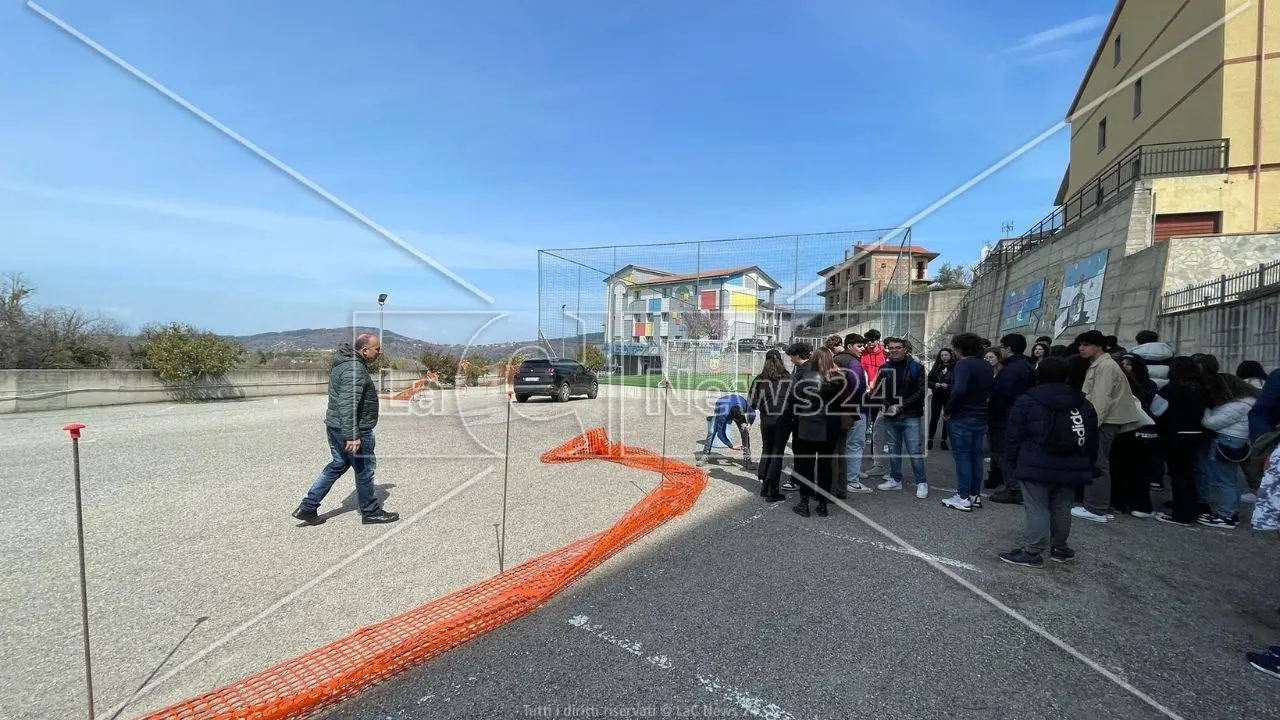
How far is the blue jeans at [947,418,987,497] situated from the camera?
5.97 meters

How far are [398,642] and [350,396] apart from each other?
113 inches

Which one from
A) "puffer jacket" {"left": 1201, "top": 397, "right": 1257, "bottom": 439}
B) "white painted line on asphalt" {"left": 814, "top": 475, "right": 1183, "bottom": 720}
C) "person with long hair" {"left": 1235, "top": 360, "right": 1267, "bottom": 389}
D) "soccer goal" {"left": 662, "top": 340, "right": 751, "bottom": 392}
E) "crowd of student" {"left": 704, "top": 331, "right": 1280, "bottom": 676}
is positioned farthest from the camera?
"soccer goal" {"left": 662, "top": 340, "right": 751, "bottom": 392}

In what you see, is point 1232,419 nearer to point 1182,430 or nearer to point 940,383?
point 1182,430

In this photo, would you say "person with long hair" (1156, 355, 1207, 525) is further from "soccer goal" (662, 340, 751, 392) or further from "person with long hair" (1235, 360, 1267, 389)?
"soccer goal" (662, 340, 751, 392)

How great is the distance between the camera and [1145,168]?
58.3 feet

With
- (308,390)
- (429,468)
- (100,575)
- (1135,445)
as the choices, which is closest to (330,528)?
(100,575)

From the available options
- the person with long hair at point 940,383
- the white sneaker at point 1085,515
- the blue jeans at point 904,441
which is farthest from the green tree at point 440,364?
the white sneaker at point 1085,515

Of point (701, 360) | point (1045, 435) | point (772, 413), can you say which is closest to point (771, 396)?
point (772, 413)

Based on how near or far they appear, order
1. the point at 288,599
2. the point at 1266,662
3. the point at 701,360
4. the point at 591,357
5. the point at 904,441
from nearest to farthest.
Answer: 1. the point at 1266,662
2. the point at 288,599
3. the point at 904,441
4. the point at 591,357
5. the point at 701,360

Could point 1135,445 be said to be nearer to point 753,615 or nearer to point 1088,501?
point 1088,501

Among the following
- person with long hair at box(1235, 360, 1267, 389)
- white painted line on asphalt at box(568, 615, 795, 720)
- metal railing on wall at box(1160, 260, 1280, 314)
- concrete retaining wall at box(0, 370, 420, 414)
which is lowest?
white painted line on asphalt at box(568, 615, 795, 720)

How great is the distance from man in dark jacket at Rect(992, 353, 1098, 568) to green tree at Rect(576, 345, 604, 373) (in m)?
19.0

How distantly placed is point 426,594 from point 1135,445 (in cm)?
657

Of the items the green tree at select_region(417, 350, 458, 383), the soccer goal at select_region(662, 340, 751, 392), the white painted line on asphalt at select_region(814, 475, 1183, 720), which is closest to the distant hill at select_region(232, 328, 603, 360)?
the green tree at select_region(417, 350, 458, 383)
